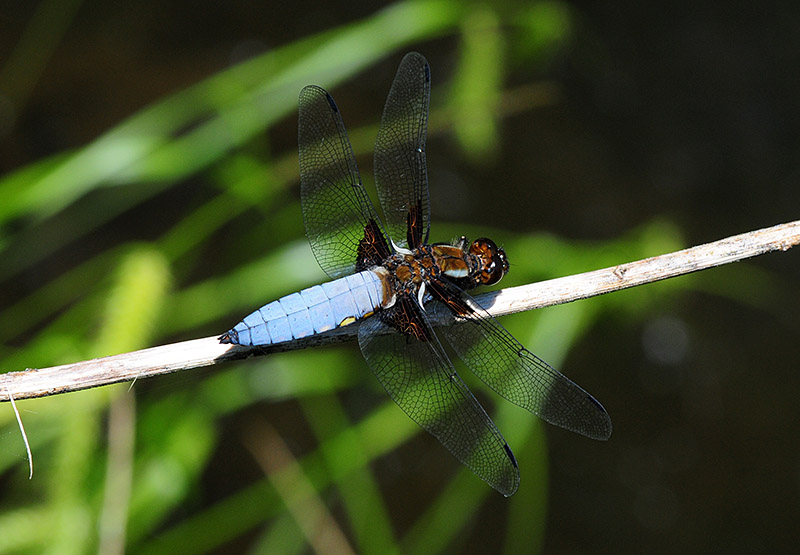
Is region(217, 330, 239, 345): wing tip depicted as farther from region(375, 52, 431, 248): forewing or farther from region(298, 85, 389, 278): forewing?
region(375, 52, 431, 248): forewing

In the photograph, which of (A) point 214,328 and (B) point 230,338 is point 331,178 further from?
(A) point 214,328

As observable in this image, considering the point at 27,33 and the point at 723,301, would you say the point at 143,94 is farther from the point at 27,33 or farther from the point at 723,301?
the point at 723,301

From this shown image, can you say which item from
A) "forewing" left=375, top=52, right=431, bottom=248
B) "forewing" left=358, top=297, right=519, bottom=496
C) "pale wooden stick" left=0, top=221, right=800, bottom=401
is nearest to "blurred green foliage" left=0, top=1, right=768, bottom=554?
"pale wooden stick" left=0, top=221, right=800, bottom=401

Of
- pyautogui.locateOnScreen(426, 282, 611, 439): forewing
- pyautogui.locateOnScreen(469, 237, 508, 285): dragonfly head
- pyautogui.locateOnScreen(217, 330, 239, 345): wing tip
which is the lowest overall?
pyautogui.locateOnScreen(426, 282, 611, 439): forewing

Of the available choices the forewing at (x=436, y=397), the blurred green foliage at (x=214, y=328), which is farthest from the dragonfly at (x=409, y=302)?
the blurred green foliage at (x=214, y=328)

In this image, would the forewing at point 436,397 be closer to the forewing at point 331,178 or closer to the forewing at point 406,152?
the forewing at point 331,178

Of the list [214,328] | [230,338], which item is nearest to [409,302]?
[230,338]

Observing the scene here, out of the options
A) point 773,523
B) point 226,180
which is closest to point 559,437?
point 773,523
